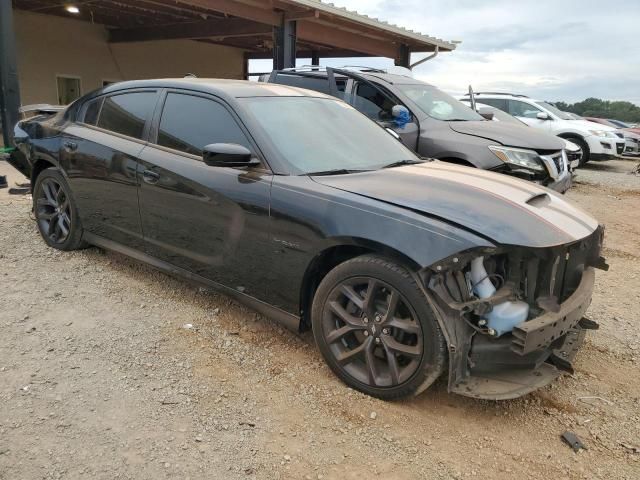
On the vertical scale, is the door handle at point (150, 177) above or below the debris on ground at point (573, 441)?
above

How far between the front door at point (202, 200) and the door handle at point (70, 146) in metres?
0.98

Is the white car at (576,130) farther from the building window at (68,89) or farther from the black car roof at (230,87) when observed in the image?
the building window at (68,89)

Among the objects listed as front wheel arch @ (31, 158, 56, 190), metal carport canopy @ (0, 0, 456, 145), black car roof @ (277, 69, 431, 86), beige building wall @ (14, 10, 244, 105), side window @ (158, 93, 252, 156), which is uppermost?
metal carport canopy @ (0, 0, 456, 145)

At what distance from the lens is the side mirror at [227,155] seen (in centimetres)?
299

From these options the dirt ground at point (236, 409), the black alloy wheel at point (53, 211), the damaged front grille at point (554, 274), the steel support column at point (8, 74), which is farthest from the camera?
the steel support column at point (8, 74)

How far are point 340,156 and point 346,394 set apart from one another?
147 centimetres

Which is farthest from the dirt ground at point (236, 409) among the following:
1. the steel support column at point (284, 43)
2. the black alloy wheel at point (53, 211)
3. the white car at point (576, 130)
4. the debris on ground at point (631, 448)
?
the white car at point (576, 130)

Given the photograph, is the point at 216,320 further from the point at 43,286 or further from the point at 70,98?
the point at 70,98

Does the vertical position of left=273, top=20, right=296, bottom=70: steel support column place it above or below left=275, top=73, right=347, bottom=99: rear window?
above

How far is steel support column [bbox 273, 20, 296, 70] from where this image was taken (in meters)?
12.0

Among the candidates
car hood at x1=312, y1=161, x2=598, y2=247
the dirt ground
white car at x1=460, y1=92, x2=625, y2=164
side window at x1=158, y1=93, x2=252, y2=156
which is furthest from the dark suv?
white car at x1=460, y1=92, x2=625, y2=164

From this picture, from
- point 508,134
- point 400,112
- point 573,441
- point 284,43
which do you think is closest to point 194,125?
point 573,441

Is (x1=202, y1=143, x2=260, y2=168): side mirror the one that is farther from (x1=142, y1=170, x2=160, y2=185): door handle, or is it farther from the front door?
(x1=142, y1=170, x2=160, y2=185): door handle

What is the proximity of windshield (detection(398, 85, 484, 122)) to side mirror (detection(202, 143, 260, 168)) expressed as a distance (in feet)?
13.2
